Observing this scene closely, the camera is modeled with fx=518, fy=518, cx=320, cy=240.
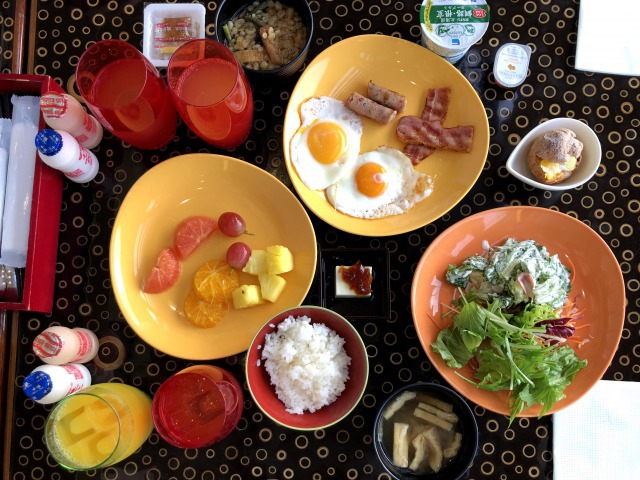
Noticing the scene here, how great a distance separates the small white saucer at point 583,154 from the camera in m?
1.86

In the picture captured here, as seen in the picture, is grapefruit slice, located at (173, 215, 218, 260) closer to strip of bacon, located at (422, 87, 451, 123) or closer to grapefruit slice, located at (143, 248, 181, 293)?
grapefruit slice, located at (143, 248, 181, 293)

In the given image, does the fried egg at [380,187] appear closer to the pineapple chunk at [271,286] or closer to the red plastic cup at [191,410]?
the pineapple chunk at [271,286]

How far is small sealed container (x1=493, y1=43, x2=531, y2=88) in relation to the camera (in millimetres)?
1979

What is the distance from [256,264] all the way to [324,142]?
0.52 metres

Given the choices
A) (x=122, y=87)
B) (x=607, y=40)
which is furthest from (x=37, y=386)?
(x=607, y=40)

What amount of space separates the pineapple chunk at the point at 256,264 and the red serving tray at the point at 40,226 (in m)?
0.73

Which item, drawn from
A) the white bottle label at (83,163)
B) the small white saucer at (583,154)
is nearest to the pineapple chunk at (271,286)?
the white bottle label at (83,163)

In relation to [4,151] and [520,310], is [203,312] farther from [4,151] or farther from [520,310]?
[520,310]

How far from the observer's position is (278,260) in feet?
5.86

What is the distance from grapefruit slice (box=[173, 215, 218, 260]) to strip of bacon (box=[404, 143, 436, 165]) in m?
0.78

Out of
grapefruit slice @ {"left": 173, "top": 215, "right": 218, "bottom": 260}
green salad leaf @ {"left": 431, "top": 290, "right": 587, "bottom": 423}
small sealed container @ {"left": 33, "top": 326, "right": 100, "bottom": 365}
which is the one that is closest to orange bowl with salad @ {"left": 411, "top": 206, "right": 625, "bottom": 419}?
green salad leaf @ {"left": 431, "top": 290, "right": 587, "bottom": 423}

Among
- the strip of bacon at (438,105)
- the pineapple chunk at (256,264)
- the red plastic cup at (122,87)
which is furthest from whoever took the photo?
the strip of bacon at (438,105)

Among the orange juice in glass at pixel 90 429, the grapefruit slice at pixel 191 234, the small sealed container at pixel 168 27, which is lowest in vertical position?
the orange juice in glass at pixel 90 429

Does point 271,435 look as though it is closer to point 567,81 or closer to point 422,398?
point 422,398
